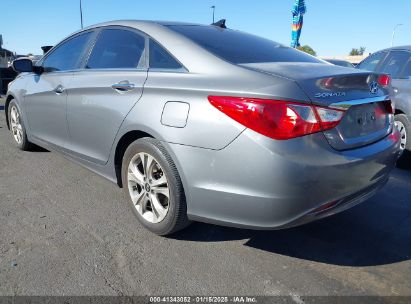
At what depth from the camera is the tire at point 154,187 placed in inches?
98.9

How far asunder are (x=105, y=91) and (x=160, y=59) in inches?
24.2

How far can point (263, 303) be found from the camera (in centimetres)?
211

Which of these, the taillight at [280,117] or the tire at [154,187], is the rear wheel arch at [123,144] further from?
the taillight at [280,117]

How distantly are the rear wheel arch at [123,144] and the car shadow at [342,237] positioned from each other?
771 millimetres

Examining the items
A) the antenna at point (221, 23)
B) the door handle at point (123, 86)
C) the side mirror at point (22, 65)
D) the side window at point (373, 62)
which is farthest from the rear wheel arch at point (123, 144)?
the side window at point (373, 62)

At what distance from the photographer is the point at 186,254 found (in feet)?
8.57

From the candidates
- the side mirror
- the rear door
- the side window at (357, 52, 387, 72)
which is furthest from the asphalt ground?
the side window at (357, 52, 387, 72)

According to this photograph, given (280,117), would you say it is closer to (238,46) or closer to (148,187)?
(238,46)

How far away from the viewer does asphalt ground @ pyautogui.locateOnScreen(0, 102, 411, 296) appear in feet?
7.38

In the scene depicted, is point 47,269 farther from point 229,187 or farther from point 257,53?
point 257,53

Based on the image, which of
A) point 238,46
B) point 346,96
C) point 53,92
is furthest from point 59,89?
point 346,96

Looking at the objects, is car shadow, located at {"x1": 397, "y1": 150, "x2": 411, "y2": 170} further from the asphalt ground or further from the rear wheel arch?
the rear wheel arch

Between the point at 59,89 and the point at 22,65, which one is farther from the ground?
the point at 22,65

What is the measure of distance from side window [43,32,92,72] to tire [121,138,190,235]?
1.51 meters
